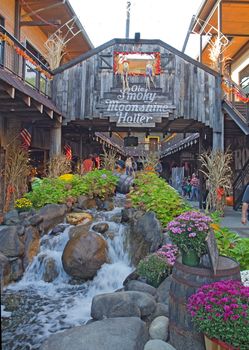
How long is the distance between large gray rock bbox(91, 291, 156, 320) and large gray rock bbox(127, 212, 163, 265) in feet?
7.44

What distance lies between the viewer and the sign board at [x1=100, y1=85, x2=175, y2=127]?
13102 millimetres

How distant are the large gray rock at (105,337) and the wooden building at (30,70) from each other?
587 cm

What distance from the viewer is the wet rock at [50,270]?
7216mm

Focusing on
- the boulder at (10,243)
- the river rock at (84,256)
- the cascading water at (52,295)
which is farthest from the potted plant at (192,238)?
the boulder at (10,243)

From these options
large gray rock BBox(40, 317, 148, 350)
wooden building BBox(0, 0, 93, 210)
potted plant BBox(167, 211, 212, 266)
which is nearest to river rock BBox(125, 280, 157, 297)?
large gray rock BBox(40, 317, 148, 350)

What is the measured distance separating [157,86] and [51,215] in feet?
23.4

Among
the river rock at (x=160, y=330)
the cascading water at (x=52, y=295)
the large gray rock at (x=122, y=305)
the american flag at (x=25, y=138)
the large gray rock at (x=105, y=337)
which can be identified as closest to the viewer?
the large gray rock at (x=105, y=337)

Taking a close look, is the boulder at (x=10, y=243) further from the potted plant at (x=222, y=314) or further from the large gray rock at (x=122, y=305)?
the potted plant at (x=222, y=314)

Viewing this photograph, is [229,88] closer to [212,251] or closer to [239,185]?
[239,185]

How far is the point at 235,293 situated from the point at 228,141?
16.3 m

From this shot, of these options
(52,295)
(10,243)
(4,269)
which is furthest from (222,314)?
(10,243)

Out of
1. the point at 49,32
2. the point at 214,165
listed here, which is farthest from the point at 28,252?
the point at 49,32

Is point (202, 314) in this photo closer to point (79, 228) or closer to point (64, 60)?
point (79, 228)

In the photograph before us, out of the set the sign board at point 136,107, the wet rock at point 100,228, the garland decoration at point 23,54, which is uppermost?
the garland decoration at point 23,54
